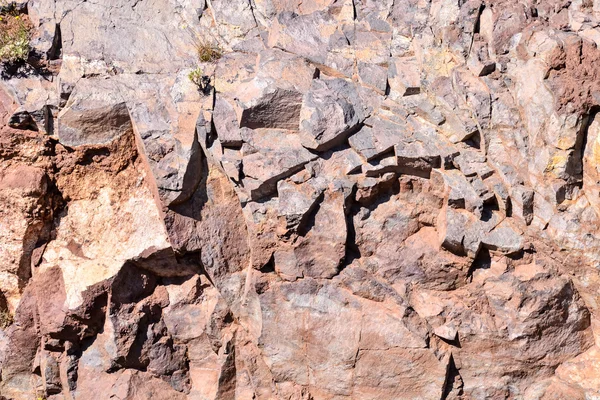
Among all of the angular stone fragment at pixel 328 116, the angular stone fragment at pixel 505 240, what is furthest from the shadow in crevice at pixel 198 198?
the angular stone fragment at pixel 505 240

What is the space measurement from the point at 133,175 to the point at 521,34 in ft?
11.8

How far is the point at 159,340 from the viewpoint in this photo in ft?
19.0

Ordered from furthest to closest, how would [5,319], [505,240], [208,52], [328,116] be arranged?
[5,319], [208,52], [328,116], [505,240]

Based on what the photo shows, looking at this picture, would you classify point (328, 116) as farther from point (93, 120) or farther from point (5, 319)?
point (5, 319)

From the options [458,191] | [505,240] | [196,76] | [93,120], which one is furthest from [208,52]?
[505,240]

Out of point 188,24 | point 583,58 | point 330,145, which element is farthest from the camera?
point 188,24

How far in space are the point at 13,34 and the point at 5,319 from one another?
8.93 feet

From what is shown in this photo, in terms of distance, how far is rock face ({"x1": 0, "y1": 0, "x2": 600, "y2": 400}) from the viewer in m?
5.09

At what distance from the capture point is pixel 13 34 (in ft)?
20.0

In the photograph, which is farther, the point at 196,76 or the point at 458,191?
the point at 196,76

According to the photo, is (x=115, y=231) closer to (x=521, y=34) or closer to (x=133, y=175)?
(x=133, y=175)

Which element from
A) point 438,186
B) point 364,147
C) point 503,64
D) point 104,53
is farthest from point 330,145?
point 104,53

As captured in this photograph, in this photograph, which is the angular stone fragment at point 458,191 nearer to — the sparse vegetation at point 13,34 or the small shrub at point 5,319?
the sparse vegetation at point 13,34

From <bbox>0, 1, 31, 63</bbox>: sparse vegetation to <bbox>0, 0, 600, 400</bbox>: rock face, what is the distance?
0.30 ft
